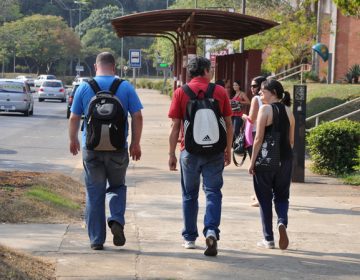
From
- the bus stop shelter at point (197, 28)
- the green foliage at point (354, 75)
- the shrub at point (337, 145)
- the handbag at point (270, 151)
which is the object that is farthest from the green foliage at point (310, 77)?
the handbag at point (270, 151)

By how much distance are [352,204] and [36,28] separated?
300 feet

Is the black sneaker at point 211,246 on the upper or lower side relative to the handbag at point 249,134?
lower

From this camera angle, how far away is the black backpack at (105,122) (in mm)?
7902

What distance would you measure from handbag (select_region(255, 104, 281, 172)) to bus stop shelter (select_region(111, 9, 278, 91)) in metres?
11.8

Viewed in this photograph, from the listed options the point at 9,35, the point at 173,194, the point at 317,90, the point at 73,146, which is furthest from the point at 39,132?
the point at 9,35

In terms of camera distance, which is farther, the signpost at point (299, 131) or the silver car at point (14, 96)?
the silver car at point (14, 96)

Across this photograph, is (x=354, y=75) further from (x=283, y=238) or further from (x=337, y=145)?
(x=283, y=238)

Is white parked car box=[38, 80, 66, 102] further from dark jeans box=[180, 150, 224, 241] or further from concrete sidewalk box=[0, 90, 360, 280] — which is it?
dark jeans box=[180, 150, 224, 241]

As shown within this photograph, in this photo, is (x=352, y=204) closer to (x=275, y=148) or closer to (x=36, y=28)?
(x=275, y=148)

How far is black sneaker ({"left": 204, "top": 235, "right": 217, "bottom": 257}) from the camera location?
7957 mm

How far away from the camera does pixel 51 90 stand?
53.5 m

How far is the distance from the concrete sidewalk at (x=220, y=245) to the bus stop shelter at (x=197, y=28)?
326 inches

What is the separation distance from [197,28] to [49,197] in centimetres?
1345

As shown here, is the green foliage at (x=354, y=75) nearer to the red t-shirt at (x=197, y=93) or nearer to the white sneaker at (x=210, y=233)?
the red t-shirt at (x=197, y=93)
